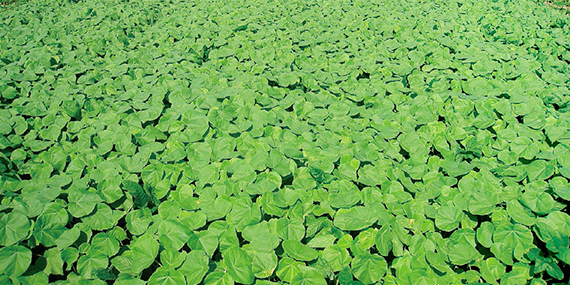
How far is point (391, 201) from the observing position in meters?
1.89

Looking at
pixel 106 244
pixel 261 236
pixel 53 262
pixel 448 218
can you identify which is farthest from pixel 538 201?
pixel 53 262

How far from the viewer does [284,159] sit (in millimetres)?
→ 2113

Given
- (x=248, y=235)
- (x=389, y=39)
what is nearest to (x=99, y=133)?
(x=248, y=235)

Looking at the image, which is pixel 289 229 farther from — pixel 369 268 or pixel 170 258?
pixel 170 258

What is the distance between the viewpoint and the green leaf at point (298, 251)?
152 centimetres

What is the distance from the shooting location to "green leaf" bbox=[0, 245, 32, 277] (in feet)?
4.72

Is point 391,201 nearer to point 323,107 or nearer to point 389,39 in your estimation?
point 323,107

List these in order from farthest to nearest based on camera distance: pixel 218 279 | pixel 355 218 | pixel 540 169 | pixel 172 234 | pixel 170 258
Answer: pixel 540 169, pixel 355 218, pixel 172 234, pixel 170 258, pixel 218 279

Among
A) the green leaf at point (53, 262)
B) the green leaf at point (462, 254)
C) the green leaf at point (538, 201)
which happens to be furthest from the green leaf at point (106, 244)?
the green leaf at point (538, 201)

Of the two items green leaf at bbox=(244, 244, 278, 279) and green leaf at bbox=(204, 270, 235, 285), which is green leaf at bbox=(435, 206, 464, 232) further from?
green leaf at bbox=(204, 270, 235, 285)

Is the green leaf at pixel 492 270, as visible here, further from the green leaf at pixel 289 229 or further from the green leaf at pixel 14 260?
the green leaf at pixel 14 260

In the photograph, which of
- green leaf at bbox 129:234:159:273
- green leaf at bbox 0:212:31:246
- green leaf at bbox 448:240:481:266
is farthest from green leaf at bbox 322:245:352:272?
green leaf at bbox 0:212:31:246

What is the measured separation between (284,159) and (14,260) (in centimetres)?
142

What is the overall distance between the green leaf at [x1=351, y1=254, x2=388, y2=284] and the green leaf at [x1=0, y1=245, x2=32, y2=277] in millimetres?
1452
